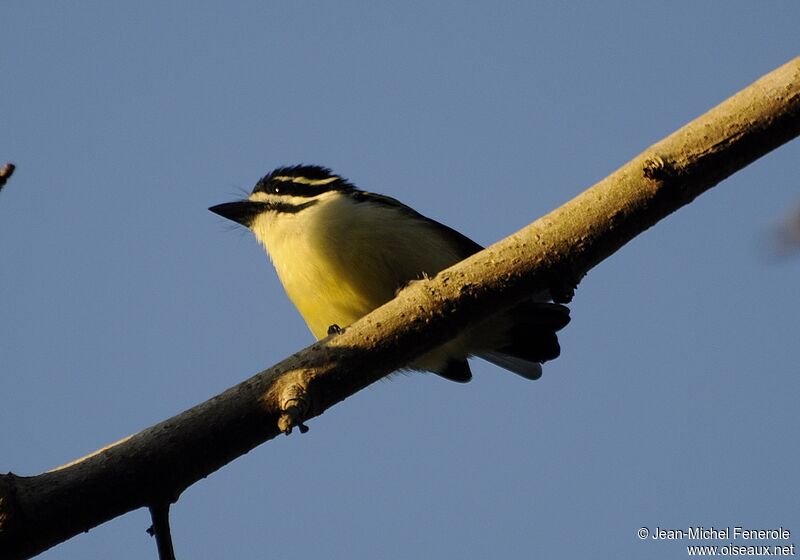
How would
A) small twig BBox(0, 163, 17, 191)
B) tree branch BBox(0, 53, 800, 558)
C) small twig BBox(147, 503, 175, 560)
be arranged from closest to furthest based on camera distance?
small twig BBox(0, 163, 17, 191) → tree branch BBox(0, 53, 800, 558) → small twig BBox(147, 503, 175, 560)

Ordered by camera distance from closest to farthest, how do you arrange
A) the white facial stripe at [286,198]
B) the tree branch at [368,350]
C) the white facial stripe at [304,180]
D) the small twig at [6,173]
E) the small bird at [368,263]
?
1. the small twig at [6,173]
2. the tree branch at [368,350]
3. the small bird at [368,263]
4. the white facial stripe at [286,198]
5. the white facial stripe at [304,180]

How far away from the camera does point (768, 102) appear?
3354 millimetres

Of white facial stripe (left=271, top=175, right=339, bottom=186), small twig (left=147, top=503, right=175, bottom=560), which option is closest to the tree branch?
small twig (left=147, top=503, right=175, bottom=560)

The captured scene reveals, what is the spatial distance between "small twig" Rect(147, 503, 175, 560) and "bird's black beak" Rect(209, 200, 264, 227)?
3.53 metres

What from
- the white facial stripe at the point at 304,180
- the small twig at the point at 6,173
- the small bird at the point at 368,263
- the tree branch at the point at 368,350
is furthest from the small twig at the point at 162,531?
the white facial stripe at the point at 304,180

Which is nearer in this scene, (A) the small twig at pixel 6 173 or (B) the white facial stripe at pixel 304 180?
(A) the small twig at pixel 6 173

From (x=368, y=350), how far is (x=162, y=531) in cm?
113

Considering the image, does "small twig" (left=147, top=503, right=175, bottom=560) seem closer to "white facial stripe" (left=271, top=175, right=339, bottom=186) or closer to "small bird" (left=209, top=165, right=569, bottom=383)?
"small bird" (left=209, top=165, right=569, bottom=383)

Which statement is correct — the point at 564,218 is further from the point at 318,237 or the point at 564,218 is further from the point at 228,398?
the point at 318,237

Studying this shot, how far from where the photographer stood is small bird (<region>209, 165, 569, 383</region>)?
19.5ft

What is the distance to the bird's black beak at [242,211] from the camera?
22.8 ft

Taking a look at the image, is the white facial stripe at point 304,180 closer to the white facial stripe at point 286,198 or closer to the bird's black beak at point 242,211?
the white facial stripe at point 286,198

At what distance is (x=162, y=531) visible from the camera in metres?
3.71

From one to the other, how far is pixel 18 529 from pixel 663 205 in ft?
9.50
